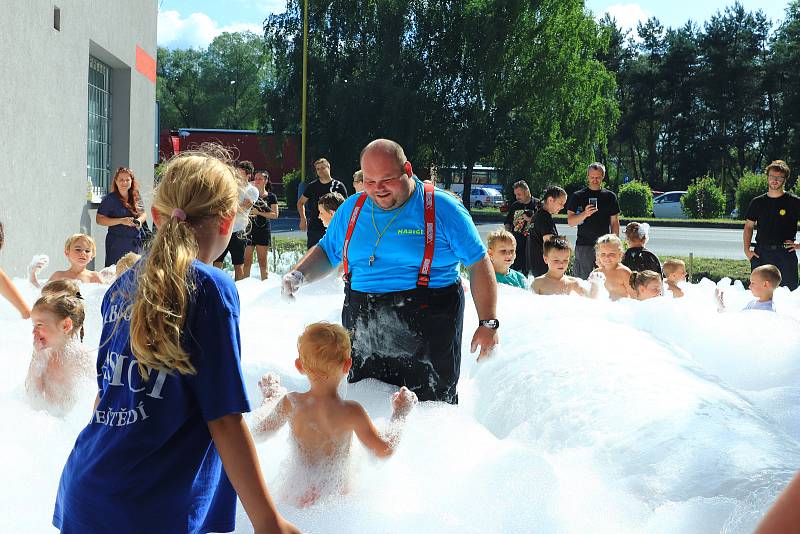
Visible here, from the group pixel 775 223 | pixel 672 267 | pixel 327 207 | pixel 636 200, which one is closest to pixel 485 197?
pixel 636 200

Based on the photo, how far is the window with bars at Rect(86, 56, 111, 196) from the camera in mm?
11336

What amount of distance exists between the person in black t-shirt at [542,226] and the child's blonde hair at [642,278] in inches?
60.9

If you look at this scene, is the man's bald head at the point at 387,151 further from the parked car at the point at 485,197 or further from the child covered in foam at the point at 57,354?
the parked car at the point at 485,197

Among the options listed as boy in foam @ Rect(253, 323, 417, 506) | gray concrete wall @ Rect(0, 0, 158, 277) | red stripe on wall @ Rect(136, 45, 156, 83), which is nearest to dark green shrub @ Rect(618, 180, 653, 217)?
red stripe on wall @ Rect(136, 45, 156, 83)

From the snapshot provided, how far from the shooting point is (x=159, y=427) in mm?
1959

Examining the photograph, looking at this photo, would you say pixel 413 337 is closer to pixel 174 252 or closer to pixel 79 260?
pixel 174 252

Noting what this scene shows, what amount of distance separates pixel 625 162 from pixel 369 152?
6191cm

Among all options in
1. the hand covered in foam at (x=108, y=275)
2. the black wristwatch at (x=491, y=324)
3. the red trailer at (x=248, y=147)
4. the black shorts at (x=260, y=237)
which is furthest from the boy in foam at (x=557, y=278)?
the red trailer at (x=248, y=147)

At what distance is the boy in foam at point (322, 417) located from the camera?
332 centimetres

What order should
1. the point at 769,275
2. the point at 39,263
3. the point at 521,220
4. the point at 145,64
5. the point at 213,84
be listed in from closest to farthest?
1. the point at 39,263
2. the point at 769,275
3. the point at 521,220
4. the point at 145,64
5. the point at 213,84

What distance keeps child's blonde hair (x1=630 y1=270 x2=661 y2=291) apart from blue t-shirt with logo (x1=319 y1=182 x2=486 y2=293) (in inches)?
156

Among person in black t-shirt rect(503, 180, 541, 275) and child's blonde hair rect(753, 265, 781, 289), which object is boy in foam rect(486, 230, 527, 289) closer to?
child's blonde hair rect(753, 265, 781, 289)

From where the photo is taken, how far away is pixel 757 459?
12.9ft

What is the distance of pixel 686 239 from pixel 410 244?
21305 millimetres
